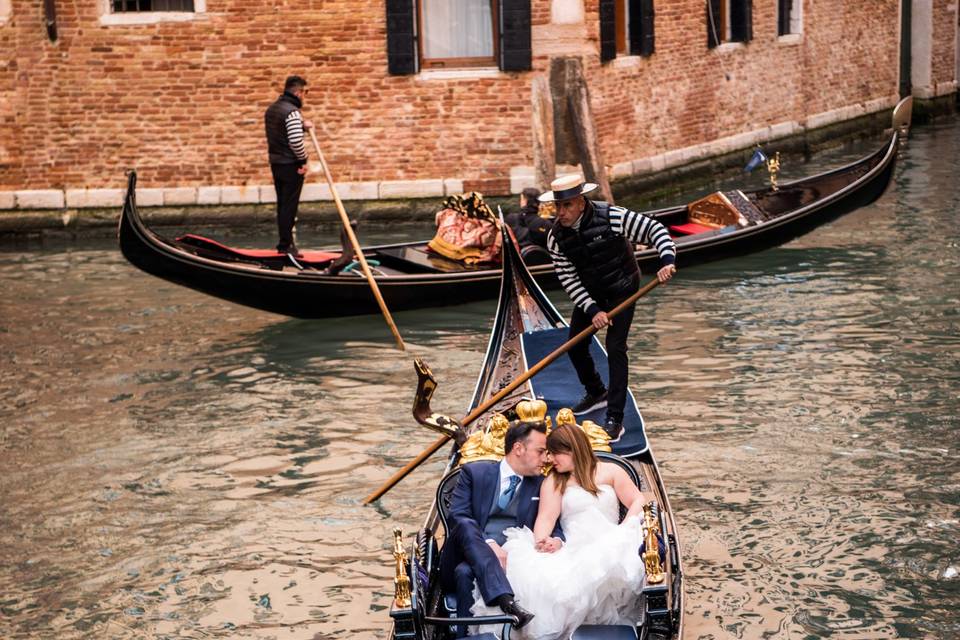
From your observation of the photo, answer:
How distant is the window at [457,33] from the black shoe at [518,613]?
798 cm

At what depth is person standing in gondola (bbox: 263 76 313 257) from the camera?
9.42 meters

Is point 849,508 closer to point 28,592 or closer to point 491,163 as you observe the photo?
point 28,592

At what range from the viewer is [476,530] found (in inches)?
161

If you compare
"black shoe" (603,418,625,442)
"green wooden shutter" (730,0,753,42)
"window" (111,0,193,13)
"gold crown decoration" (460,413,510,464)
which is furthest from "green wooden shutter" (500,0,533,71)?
"gold crown decoration" (460,413,510,464)

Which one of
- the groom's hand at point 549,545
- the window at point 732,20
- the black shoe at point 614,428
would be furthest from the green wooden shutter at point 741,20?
the groom's hand at point 549,545

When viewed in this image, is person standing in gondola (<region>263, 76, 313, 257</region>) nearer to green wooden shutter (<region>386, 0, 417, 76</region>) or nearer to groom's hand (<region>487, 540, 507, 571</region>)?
green wooden shutter (<region>386, 0, 417, 76</region>)

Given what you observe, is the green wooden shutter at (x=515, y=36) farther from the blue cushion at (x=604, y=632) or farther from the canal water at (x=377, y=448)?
the blue cushion at (x=604, y=632)

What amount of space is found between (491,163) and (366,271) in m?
3.51

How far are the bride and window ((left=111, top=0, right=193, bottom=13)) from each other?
778 cm

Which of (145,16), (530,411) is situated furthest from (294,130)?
(530,411)

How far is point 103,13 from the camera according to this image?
11.2 m

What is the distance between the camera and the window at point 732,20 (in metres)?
13.5

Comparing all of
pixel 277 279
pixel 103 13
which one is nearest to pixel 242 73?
pixel 103 13

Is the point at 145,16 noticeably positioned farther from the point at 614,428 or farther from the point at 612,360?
the point at 614,428
